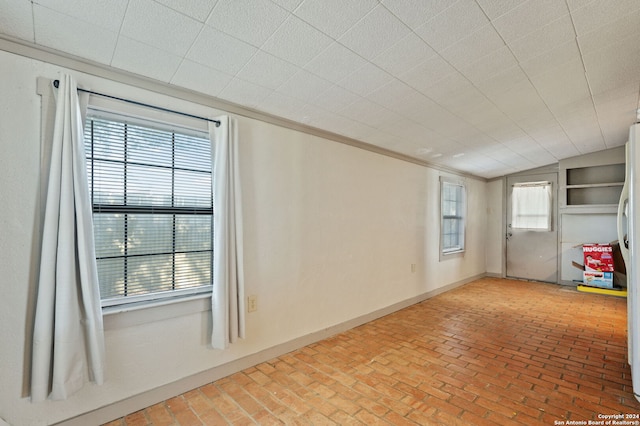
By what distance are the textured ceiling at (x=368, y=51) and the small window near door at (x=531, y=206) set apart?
3.15 metres

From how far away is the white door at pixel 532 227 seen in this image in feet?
19.8

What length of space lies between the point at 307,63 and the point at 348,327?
2740mm

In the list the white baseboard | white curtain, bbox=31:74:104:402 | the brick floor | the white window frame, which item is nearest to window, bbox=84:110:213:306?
white curtain, bbox=31:74:104:402

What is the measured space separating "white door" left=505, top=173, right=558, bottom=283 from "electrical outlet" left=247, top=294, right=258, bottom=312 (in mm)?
6010

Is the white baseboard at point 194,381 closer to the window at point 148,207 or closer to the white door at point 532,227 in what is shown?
the window at point 148,207

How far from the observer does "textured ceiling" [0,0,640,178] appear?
1561 mm

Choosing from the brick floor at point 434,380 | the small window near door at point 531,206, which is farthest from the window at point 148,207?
the small window near door at point 531,206

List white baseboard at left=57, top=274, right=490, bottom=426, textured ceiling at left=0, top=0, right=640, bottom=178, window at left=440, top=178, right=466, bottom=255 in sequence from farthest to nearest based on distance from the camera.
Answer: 1. window at left=440, top=178, right=466, bottom=255
2. white baseboard at left=57, top=274, right=490, bottom=426
3. textured ceiling at left=0, top=0, right=640, bottom=178

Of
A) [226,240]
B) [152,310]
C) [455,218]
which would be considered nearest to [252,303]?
[226,240]

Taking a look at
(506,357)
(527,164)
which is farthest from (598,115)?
(506,357)

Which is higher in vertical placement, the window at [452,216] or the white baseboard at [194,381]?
the window at [452,216]

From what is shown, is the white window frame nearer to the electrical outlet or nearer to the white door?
the white door

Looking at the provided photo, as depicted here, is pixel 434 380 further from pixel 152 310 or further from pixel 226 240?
pixel 152 310

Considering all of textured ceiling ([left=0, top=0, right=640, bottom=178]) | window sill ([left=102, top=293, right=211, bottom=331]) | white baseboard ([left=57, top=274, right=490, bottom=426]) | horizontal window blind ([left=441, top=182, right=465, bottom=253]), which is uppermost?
textured ceiling ([left=0, top=0, right=640, bottom=178])
